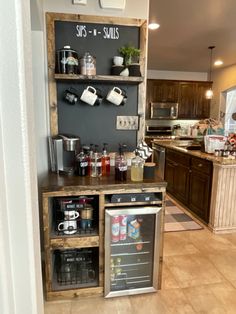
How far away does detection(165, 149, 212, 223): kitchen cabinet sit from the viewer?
3.17 meters

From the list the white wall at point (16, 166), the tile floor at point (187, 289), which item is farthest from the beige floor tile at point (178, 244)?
the white wall at point (16, 166)

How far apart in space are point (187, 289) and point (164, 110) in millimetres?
5257

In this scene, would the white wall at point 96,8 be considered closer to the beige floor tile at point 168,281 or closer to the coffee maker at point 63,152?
the coffee maker at point 63,152

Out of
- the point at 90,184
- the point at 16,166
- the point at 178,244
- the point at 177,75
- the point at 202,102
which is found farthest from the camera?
the point at 177,75

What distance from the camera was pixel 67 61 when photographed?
1973 millimetres

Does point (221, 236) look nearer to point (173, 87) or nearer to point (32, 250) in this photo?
point (32, 250)

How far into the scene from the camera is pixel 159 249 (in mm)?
1916

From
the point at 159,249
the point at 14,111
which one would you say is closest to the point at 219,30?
the point at 159,249

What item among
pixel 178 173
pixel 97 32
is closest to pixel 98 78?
pixel 97 32

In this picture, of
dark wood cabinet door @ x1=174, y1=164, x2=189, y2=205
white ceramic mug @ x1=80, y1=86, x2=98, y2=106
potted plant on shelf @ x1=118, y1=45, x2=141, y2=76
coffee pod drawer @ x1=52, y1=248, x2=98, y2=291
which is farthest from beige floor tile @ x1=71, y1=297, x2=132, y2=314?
dark wood cabinet door @ x1=174, y1=164, x2=189, y2=205

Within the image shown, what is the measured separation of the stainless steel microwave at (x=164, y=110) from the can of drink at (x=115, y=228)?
510 cm

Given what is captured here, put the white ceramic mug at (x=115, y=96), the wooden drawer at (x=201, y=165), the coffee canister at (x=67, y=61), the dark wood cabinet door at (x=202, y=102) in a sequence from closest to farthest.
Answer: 1. the coffee canister at (x=67, y=61)
2. the white ceramic mug at (x=115, y=96)
3. the wooden drawer at (x=201, y=165)
4. the dark wood cabinet door at (x=202, y=102)

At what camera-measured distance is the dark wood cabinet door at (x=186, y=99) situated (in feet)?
22.3

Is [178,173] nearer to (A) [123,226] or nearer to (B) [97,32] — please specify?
(A) [123,226]
